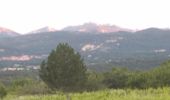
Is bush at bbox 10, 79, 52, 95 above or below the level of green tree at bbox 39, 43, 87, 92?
below

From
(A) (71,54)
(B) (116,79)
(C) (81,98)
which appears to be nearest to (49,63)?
(A) (71,54)

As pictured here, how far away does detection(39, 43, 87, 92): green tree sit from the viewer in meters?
36.0

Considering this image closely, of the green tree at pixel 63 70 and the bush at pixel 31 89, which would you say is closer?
the green tree at pixel 63 70

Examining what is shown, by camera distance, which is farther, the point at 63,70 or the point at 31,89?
the point at 31,89

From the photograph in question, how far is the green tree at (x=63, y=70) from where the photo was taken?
36031 mm

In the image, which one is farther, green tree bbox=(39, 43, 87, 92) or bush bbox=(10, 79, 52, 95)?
bush bbox=(10, 79, 52, 95)

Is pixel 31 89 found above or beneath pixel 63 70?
beneath

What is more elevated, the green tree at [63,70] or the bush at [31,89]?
the green tree at [63,70]

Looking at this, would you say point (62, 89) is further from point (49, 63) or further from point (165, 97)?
point (165, 97)

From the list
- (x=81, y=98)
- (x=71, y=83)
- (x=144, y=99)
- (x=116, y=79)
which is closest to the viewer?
(x=144, y=99)

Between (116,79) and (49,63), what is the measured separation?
11.6m

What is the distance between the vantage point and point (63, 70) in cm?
3622

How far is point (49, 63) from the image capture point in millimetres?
37000

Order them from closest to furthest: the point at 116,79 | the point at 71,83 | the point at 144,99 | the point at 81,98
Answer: the point at 144,99, the point at 81,98, the point at 71,83, the point at 116,79
